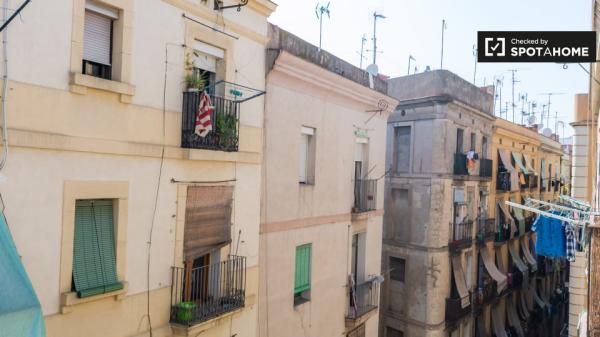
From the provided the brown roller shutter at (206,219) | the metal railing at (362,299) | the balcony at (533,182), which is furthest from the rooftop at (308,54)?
the balcony at (533,182)

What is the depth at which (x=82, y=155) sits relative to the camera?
678 centimetres

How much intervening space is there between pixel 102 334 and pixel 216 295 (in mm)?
2402

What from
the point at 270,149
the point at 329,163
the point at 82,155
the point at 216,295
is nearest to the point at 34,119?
the point at 82,155

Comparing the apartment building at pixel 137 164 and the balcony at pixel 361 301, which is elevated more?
the apartment building at pixel 137 164

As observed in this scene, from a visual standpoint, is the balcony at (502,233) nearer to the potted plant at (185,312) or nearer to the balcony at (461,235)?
the balcony at (461,235)

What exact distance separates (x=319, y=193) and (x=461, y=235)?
36.1 ft

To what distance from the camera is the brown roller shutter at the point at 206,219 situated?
8586mm

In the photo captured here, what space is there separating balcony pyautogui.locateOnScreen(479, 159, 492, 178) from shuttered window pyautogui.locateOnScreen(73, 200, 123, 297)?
62.9 feet

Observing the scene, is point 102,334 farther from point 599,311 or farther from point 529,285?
point 529,285

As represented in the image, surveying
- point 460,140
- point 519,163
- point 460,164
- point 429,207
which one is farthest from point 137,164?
point 519,163

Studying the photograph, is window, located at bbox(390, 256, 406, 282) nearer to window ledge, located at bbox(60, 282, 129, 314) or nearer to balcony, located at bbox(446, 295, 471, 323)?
balcony, located at bbox(446, 295, 471, 323)

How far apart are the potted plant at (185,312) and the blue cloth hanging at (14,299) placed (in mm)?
2744

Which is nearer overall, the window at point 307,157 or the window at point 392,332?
the window at point 307,157

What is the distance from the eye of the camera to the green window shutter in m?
12.0
